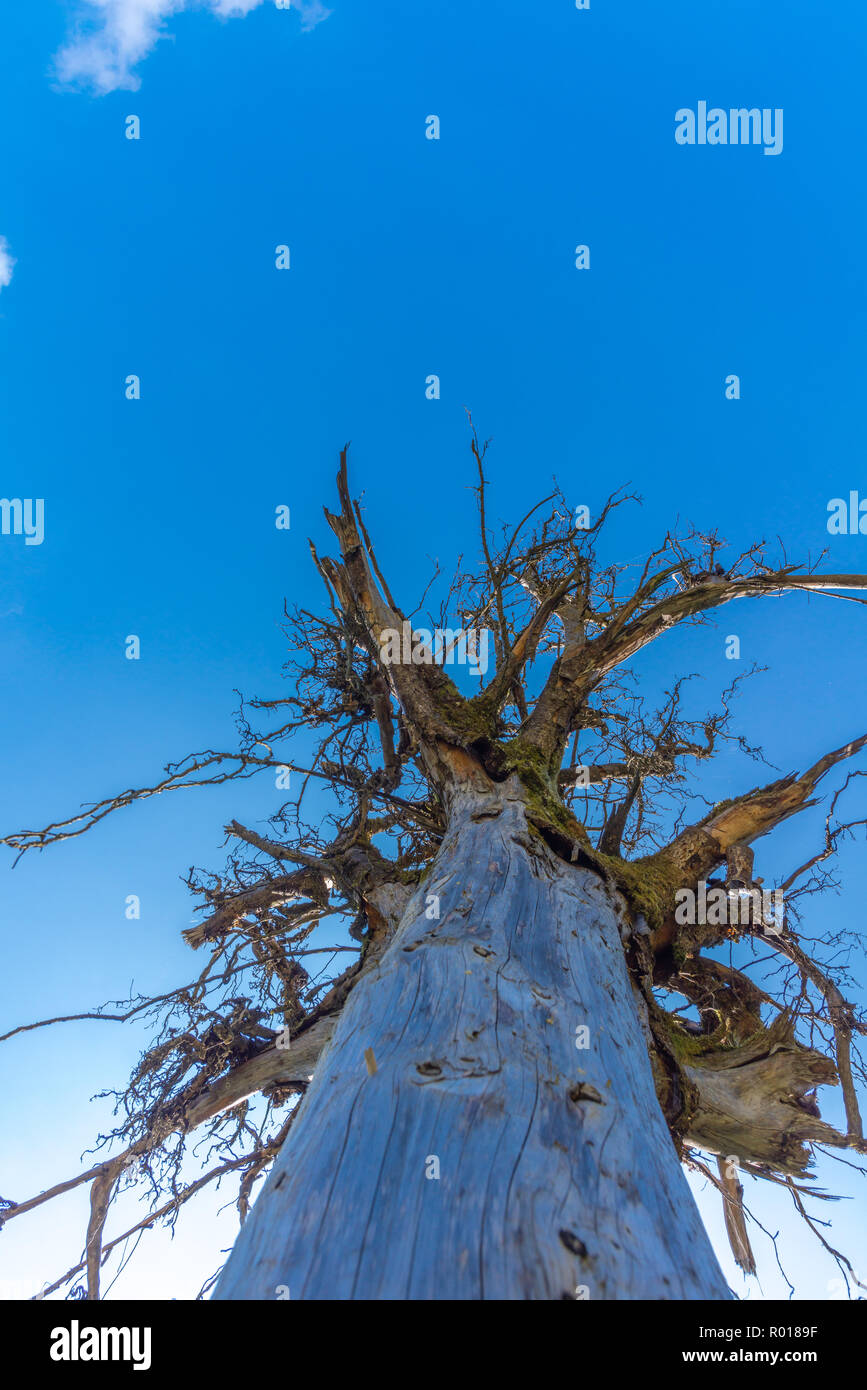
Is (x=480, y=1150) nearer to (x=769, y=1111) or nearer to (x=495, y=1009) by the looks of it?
(x=495, y=1009)

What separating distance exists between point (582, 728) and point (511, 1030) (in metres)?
3.64

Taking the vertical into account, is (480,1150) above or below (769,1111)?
above

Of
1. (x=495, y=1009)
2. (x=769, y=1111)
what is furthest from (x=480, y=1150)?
(x=769, y=1111)

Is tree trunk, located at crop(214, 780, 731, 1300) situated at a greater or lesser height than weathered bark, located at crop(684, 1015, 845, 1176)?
greater

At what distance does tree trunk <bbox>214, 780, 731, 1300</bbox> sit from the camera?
4.00 ft

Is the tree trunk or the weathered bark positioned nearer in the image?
the tree trunk

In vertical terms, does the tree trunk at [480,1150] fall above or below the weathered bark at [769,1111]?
above

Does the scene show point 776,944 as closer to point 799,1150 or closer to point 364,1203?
point 799,1150

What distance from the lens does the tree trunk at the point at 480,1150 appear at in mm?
1221

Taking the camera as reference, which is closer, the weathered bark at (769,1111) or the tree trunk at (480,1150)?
the tree trunk at (480,1150)

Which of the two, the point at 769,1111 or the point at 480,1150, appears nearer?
the point at 480,1150

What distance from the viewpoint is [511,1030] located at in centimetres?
186

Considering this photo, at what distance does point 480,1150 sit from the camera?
1.45 m

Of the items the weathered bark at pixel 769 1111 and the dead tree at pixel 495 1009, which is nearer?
the dead tree at pixel 495 1009
